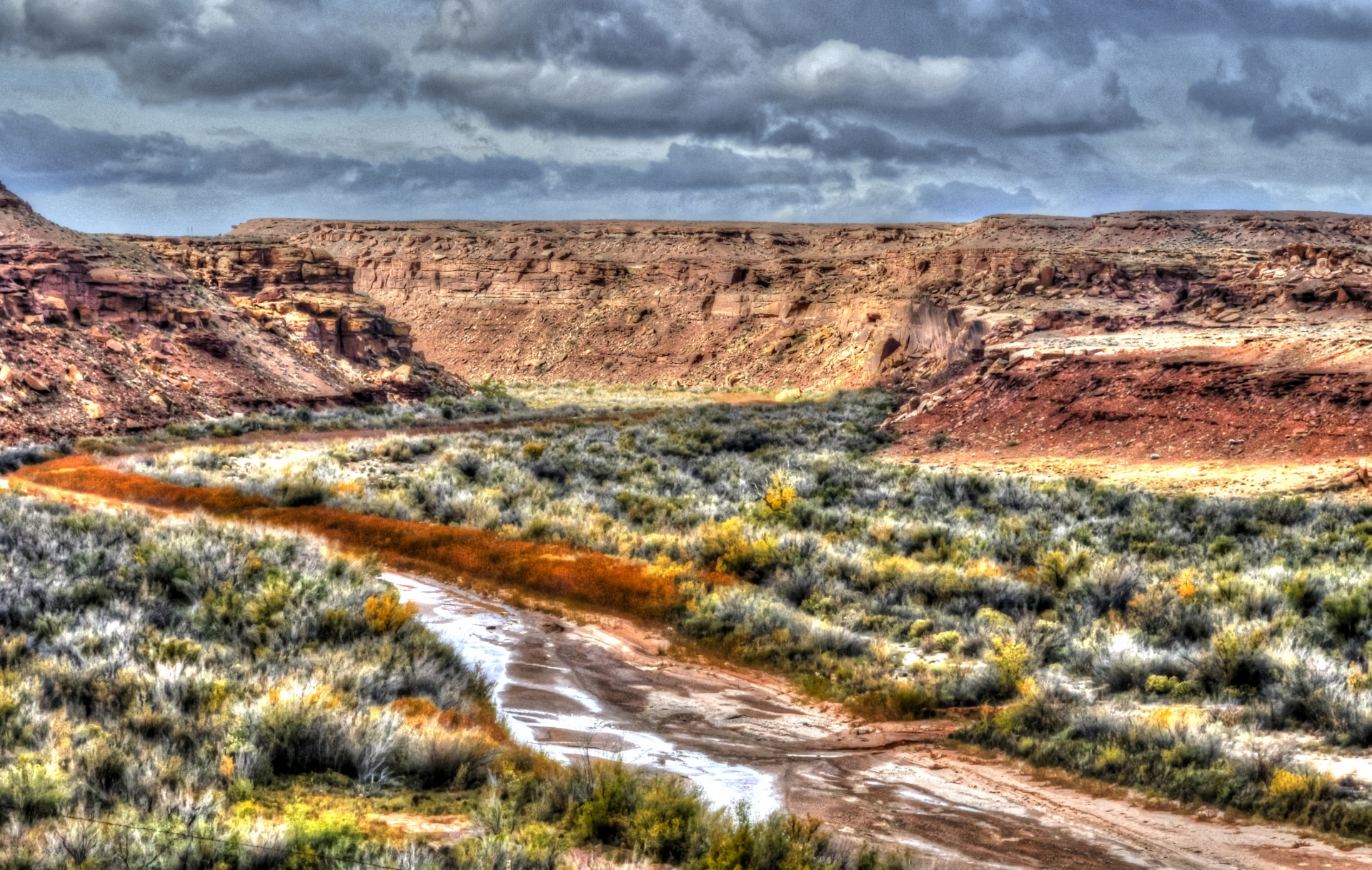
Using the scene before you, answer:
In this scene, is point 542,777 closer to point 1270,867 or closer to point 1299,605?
point 1270,867

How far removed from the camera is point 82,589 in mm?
9398

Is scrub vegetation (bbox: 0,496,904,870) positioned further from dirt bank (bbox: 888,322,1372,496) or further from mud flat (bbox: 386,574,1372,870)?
dirt bank (bbox: 888,322,1372,496)

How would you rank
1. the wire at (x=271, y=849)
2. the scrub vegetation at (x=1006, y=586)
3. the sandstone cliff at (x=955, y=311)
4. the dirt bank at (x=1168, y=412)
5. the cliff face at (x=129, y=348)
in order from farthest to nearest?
the cliff face at (x=129, y=348) → the sandstone cliff at (x=955, y=311) → the dirt bank at (x=1168, y=412) → the scrub vegetation at (x=1006, y=586) → the wire at (x=271, y=849)

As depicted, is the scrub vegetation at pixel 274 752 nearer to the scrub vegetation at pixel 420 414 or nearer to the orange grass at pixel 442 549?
the orange grass at pixel 442 549

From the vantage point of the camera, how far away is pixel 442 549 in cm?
1396

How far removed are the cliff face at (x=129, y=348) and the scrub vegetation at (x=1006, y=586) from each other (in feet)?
21.2

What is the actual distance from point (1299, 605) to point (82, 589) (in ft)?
36.6

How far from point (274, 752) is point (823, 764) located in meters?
3.66

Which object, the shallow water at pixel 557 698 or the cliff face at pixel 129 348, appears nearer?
the shallow water at pixel 557 698

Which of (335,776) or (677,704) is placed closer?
(335,776)

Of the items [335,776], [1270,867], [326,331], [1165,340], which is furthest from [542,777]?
[326,331]

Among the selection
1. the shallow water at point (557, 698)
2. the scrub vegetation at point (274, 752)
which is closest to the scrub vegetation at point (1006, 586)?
the shallow water at point (557, 698)

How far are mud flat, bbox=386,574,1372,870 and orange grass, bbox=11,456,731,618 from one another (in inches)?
40.5

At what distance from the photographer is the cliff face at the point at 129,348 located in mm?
25188
